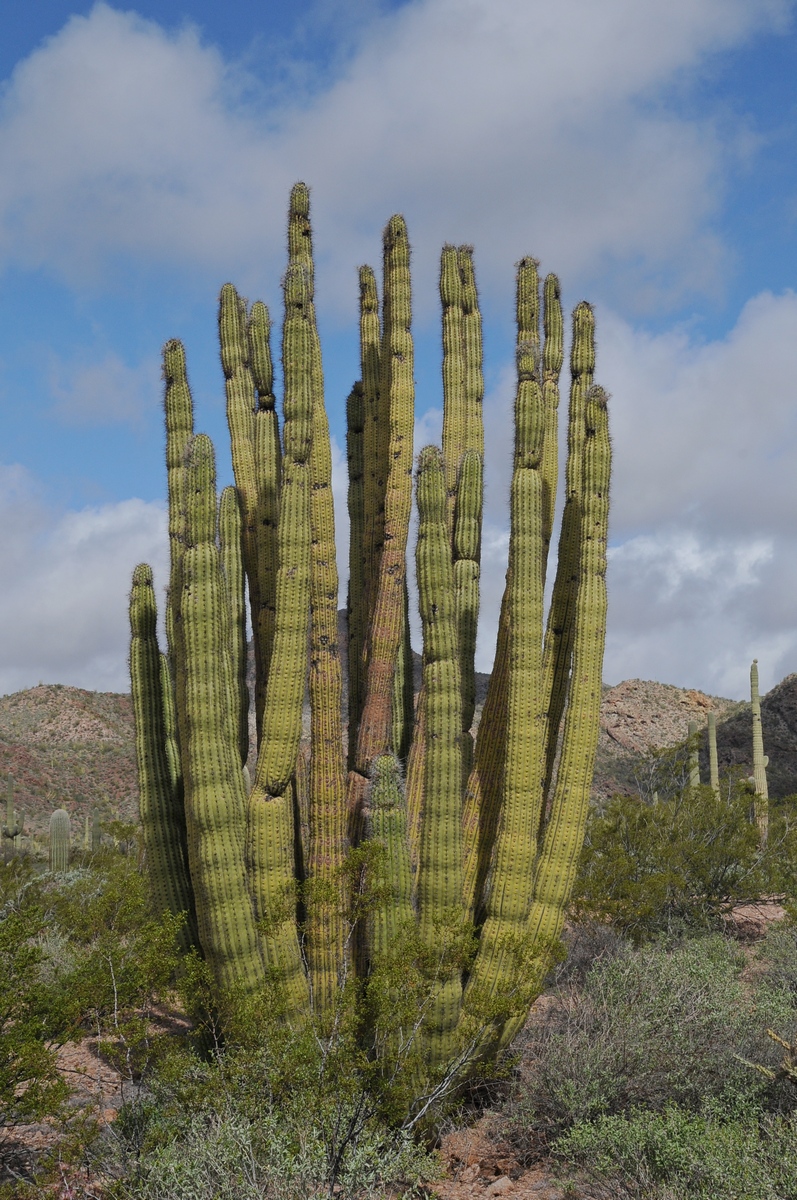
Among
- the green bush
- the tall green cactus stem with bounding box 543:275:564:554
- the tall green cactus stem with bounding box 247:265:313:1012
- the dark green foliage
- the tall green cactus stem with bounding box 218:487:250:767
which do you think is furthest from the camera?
the tall green cactus stem with bounding box 543:275:564:554

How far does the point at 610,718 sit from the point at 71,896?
110 ft

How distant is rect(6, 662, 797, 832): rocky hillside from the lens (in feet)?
126

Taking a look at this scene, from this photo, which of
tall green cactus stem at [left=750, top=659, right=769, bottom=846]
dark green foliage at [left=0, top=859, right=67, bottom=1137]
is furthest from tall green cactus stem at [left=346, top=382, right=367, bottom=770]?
tall green cactus stem at [left=750, top=659, right=769, bottom=846]

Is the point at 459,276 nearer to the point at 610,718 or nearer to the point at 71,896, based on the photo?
the point at 71,896

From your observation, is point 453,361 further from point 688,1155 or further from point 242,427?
point 688,1155

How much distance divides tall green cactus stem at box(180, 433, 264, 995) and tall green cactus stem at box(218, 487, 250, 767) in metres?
1.89

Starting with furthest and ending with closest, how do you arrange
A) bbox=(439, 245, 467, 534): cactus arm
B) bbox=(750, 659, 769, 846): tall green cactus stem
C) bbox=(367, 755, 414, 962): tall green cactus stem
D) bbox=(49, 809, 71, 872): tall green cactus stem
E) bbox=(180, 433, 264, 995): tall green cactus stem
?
bbox=(49, 809, 71, 872): tall green cactus stem
bbox=(750, 659, 769, 846): tall green cactus stem
bbox=(439, 245, 467, 534): cactus arm
bbox=(367, 755, 414, 962): tall green cactus stem
bbox=(180, 433, 264, 995): tall green cactus stem

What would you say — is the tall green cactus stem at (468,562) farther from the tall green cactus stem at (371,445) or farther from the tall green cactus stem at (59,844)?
the tall green cactus stem at (59,844)

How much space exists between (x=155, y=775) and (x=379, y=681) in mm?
2036

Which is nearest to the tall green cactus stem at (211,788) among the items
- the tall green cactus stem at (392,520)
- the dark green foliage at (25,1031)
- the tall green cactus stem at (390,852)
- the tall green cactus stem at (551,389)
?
the tall green cactus stem at (390,852)

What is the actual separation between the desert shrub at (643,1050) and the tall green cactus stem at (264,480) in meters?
3.65

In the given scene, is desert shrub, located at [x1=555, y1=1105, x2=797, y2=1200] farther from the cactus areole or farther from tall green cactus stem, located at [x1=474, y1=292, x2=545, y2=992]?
tall green cactus stem, located at [x1=474, y1=292, x2=545, y2=992]

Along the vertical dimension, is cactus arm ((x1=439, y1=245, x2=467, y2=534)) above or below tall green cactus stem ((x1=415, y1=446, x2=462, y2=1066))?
above

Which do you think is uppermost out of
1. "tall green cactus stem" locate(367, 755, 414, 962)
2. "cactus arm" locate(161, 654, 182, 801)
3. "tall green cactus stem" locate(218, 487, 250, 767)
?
"tall green cactus stem" locate(218, 487, 250, 767)
